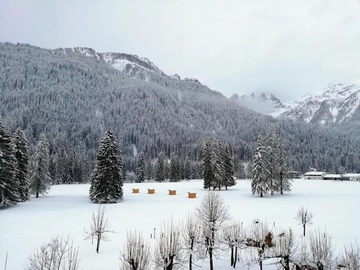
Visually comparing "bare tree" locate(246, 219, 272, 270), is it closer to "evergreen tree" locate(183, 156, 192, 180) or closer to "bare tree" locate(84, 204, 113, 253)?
"bare tree" locate(84, 204, 113, 253)

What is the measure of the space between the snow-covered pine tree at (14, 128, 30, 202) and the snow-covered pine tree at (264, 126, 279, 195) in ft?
144

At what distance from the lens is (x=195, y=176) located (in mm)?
125688

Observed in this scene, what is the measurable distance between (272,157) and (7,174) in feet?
153

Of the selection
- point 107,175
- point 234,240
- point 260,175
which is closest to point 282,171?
point 260,175

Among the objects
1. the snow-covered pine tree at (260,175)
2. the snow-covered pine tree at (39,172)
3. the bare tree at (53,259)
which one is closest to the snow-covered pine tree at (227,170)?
the snow-covered pine tree at (260,175)

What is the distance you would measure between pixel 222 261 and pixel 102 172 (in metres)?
31.1

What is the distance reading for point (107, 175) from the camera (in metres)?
44.4

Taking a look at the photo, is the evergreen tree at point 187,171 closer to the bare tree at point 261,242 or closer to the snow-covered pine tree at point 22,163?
the snow-covered pine tree at point 22,163

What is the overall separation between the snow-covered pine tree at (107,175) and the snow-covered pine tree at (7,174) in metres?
11.3

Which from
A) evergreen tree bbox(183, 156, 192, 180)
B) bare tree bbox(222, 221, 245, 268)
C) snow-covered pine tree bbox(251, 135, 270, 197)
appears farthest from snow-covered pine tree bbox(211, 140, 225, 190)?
evergreen tree bbox(183, 156, 192, 180)

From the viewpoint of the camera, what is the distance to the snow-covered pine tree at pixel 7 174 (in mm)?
34844

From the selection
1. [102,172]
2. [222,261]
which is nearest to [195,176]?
[102,172]

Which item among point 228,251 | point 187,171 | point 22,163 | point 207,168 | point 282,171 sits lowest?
point 228,251

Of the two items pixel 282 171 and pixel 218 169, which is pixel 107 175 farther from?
pixel 282 171
